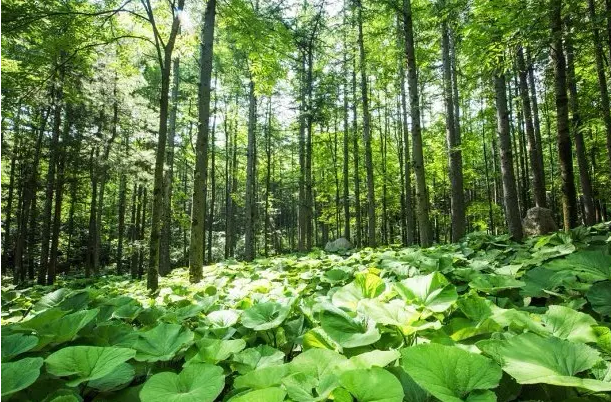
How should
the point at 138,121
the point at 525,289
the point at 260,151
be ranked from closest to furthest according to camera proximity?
the point at 525,289 → the point at 138,121 → the point at 260,151

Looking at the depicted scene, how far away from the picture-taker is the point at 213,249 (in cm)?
2834

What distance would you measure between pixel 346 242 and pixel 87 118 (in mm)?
12259

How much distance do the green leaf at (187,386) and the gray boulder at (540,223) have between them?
984 cm

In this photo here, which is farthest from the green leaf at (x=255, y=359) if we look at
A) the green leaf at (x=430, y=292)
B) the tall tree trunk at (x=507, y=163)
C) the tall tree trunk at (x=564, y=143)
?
the tall tree trunk at (x=507, y=163)

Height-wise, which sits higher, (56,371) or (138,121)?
(138,121)

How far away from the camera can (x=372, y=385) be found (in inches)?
29.4

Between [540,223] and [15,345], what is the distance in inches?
408

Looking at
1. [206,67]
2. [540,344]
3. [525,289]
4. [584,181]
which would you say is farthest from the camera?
[584,181]

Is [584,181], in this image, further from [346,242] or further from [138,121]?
[138,121]

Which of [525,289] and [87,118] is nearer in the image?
[525,289]

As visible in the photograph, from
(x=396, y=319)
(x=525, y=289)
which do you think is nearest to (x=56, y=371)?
(x=396, y=319)

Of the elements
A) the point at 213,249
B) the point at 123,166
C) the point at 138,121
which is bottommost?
the point at 213,249

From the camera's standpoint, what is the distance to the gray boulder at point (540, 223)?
896 cm

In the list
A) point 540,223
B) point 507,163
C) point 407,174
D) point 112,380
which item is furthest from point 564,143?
point 407,174
